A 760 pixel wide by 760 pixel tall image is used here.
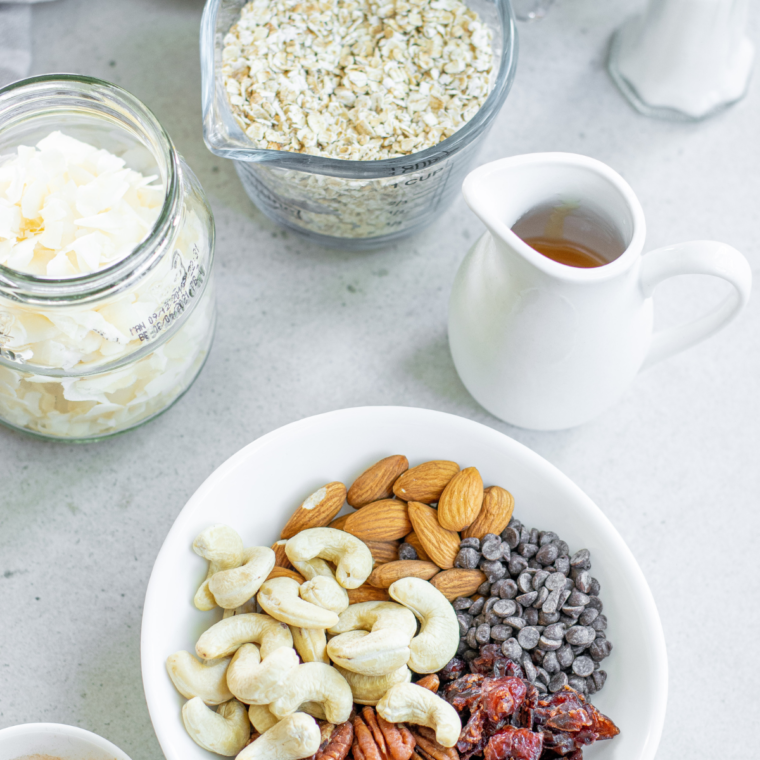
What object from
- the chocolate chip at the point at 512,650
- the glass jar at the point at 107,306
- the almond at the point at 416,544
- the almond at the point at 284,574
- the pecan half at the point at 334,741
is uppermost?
the glass jar at the point at 107,306

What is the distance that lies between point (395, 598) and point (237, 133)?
1.27 feet

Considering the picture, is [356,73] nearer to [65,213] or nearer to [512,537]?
[65,213]

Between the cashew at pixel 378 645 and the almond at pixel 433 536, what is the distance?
0.05 meters

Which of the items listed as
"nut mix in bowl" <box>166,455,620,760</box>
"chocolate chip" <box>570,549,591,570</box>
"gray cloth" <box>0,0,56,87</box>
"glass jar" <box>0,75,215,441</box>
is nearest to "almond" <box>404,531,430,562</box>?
"nut mix in bowl" <box>166,455,620,760</box>

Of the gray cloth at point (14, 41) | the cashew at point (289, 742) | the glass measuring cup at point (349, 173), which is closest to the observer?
the cashew at point (289, 742)

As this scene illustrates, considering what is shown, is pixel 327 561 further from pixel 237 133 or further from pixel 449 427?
pixel 237 133

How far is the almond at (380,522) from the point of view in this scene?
0.62 m

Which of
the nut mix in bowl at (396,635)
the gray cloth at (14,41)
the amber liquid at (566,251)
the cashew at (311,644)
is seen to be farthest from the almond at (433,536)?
the gray cloth at (14,41)

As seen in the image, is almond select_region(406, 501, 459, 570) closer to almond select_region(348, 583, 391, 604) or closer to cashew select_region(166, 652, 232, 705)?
almond select_region(348, 583, 391, 604)

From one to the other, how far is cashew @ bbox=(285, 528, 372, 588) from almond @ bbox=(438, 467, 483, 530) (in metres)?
0.07

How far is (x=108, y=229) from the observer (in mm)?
577

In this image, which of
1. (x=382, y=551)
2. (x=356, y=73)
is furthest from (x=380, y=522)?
(x=356, y=73)

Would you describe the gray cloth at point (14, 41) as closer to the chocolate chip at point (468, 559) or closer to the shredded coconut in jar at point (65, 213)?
the shredded coconut in jar at point (65, 213)

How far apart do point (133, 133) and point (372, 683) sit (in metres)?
0.44
